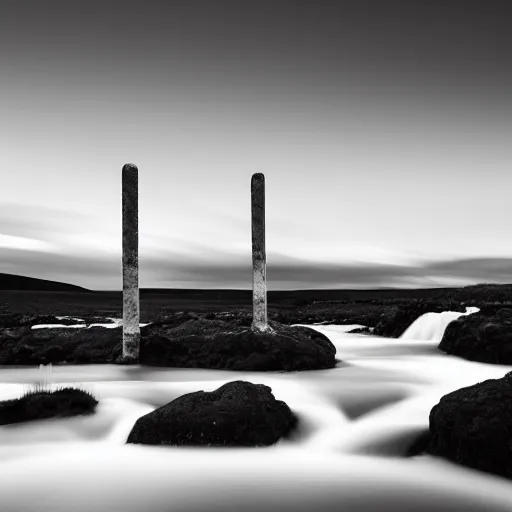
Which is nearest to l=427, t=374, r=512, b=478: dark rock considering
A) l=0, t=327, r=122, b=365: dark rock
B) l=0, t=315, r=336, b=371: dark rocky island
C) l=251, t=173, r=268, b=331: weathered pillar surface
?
l=0, t=315, r=336, b=371: dark rocky island

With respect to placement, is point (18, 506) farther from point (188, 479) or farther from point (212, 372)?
point (212, 372)

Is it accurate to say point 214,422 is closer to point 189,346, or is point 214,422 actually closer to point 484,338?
point 189,346

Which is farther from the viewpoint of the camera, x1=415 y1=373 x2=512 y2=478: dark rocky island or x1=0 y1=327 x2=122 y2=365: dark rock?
x1=0 y1=327 x2=122 y2=365: dark rock

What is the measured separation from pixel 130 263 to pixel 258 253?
11.7ft

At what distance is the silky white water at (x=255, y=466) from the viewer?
5969 millimetres

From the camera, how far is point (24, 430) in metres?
8.51

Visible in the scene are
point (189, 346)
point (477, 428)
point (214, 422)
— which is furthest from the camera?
point (189, 346)

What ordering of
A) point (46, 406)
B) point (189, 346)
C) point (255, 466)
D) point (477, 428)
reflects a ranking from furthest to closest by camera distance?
point (189, 346), point (46, 406), point (255, 466), point (477, 428)

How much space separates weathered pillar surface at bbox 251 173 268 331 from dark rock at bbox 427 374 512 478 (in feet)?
26.1

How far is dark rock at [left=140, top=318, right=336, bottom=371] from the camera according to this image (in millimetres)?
14828

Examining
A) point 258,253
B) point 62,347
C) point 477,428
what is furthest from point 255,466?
point 62,347

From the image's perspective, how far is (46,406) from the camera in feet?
29.9

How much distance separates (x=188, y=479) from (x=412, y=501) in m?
2.54

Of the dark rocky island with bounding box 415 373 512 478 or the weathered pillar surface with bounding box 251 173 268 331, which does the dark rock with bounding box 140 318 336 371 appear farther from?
the dark rocky island with bounding box 415 373 512 478
